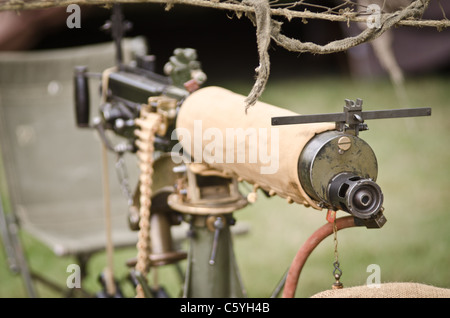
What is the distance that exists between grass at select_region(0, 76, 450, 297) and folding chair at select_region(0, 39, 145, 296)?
1.23ft

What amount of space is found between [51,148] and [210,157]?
2012 millimetres

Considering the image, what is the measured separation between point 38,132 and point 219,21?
408 cm

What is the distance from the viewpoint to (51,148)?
299cm

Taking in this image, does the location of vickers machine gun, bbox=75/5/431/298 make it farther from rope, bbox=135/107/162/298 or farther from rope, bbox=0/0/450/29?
rope, bbox=0/0/450/29

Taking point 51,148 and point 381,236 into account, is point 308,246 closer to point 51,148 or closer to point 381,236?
point 51,148

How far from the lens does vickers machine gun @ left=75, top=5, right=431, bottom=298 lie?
0.90 meters

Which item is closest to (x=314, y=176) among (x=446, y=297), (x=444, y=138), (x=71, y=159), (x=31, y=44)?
(x=446, y=297)

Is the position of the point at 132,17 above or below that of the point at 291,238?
above

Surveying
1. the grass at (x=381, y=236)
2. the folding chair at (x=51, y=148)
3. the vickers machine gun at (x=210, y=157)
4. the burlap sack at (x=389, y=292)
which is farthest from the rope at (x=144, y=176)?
the folding chair at (x=51, y=148)

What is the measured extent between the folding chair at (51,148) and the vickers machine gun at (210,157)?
46.1 inches

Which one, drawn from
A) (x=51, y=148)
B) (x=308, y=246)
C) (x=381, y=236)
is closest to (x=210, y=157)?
(x=308, y=246)

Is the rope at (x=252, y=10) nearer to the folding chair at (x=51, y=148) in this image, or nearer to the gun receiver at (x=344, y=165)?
the gun receiver at (x=344, y=165)

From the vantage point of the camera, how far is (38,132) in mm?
2965
